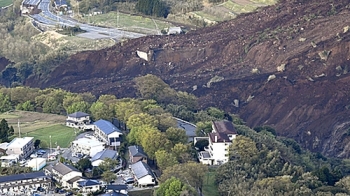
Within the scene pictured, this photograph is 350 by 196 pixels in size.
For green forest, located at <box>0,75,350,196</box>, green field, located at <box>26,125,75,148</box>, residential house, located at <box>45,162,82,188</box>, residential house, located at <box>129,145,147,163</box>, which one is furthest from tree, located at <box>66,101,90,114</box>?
residential house, located at <box>45,162,82,188</box>

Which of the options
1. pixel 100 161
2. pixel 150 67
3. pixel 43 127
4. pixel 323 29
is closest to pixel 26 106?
pixel 43 127

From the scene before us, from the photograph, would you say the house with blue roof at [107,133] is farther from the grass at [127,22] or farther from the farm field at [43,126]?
the grass at [127,22]

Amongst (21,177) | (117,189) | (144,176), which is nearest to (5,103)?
(21,177)

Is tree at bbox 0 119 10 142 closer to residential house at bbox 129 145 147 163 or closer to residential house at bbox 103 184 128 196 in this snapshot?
residential house at bbox 129 145 147 163

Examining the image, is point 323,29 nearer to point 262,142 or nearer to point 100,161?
point 262,142

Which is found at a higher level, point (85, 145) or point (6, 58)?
point (85, 145)

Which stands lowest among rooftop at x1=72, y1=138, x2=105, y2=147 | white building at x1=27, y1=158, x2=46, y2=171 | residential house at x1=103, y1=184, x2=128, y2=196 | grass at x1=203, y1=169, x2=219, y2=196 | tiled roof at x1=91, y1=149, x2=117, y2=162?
white building at x1=27, y1=158, x2=46, y2=171

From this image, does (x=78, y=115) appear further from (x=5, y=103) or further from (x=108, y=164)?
(x=108, y=164)
